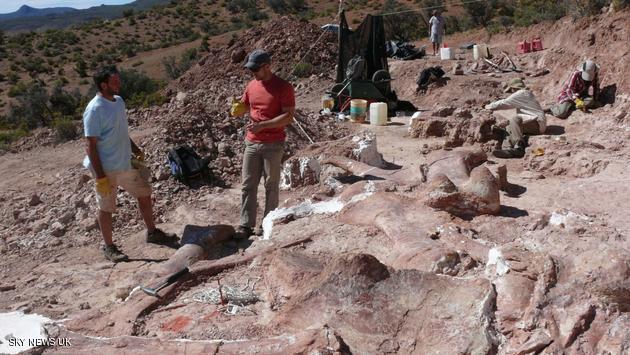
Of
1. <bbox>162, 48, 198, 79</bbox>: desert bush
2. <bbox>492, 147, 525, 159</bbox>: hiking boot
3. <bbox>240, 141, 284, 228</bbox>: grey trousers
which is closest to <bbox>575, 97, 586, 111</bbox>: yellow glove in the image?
<bbox>492, 147, 525, 159</bbox>: hiking boot

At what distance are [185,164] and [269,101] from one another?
8.74 ft

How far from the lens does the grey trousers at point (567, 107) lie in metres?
9.68

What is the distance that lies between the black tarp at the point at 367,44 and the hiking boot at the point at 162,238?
23.7 feet

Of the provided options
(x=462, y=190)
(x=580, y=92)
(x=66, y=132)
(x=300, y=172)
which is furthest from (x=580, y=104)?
(x=66, y=132)

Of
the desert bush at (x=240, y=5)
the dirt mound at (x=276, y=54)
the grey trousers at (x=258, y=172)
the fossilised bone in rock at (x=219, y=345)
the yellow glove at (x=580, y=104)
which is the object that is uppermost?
the desert bush at (x=240, y=5)

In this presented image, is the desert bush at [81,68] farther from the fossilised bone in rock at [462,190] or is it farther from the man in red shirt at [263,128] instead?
the fossilised bone in rock at [462,190]

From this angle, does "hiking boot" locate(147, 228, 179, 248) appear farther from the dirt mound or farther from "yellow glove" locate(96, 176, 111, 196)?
the dirt mound

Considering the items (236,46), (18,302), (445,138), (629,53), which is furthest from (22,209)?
(236,46)

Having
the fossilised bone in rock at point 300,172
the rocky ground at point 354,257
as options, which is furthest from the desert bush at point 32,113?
the fossilised bone in rock at point 300,172

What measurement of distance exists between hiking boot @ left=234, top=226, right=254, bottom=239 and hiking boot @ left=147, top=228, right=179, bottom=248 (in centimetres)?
66

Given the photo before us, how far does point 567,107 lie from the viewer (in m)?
9.82

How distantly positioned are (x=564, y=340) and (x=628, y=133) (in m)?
6.03

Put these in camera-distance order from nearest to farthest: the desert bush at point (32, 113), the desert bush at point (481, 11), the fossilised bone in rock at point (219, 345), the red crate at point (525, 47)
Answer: the fossilised bone in rock at point (219, 345), the red crate at point (525, 47), the desert bush at point (32, 113), the desert bush at point (481, 11)

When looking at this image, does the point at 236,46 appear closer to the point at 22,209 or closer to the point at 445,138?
the point at 445,138
